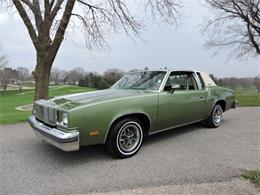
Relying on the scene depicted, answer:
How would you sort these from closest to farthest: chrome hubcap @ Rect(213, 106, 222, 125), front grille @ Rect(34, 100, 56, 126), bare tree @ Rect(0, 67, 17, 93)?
front grille @ Rect(34, 100, 56, 126) < chrome hubcap @ Rect(213, 106, 222, 125) < bare tree @ Rect(0, 67, 17, 93)

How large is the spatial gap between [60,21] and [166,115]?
7684mm

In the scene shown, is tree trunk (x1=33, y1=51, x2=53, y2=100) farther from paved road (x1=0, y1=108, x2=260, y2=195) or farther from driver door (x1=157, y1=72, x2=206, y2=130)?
driver door (x1=157, y1=72, x2=206, y2=130)

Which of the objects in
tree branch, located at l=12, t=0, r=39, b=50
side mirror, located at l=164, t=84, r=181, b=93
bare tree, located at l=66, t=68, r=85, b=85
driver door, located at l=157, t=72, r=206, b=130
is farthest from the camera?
bare tree, located at l=66, t=68, r=85, b=85

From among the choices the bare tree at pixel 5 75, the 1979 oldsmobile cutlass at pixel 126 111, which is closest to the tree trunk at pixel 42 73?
the 1979 oldsmobile cutlass at pixel 126 111

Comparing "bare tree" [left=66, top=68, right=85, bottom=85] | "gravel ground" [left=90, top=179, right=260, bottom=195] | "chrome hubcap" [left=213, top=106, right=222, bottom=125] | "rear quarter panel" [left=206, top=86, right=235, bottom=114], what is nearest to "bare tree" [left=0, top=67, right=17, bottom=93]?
"bare tree" [left=66, top=68, right=85, bottom=85]

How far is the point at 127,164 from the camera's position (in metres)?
3.72

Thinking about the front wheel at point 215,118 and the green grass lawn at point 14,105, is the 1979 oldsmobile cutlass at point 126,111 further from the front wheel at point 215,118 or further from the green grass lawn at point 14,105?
the green grass lawn at point 14,105

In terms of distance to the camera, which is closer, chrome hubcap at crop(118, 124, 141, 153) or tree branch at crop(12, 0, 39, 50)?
chrome hubcap at crop(118, 124, 141, 153)

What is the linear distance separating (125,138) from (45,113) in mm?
1517

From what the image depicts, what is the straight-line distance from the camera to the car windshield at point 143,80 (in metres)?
4.85

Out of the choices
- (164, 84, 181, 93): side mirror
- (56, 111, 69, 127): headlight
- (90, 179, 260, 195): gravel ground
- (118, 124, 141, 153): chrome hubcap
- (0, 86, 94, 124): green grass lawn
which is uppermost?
(164, 84, 181, 93): side mirror

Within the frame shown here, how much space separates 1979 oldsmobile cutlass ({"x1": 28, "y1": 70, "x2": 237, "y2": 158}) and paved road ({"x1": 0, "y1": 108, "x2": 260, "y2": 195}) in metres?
0.37

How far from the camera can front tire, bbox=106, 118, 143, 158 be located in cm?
384

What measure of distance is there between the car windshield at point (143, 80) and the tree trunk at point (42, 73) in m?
5.31
